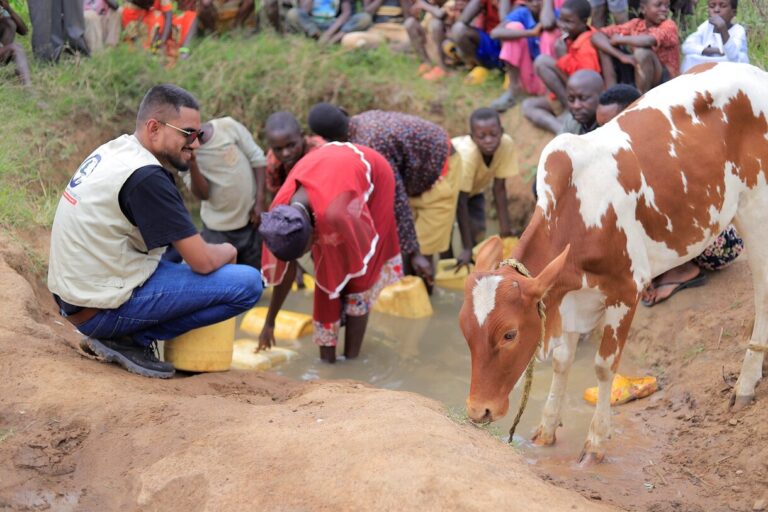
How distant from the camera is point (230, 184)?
7.55 metres

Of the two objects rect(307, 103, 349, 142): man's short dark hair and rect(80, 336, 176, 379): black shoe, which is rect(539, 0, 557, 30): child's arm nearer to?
rect(307, 103, 349, 142): man's short dark hair

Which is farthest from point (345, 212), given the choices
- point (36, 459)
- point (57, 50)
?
point (57, 50)

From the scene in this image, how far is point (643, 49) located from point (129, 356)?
5.29m

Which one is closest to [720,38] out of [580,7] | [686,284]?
[580,7]

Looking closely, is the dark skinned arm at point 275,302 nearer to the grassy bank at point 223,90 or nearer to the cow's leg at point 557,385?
the cow's leg at point 557,385

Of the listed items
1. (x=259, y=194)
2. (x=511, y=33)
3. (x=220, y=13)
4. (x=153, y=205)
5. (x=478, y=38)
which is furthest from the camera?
(x=220, y=13)

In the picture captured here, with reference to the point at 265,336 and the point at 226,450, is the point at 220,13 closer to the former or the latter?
the point at 265,336

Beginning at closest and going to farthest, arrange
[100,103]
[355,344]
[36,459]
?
1. [36,459]
2. [355,344]
3. [100,103]

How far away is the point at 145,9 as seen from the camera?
10523 millimetres

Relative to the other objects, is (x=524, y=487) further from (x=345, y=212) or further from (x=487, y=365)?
(x=345, y=212)

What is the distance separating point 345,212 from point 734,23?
14.0ft

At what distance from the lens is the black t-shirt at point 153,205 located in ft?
15.3

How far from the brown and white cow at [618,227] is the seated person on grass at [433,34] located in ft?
18.0

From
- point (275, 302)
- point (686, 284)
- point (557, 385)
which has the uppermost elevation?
point (557, 385)
